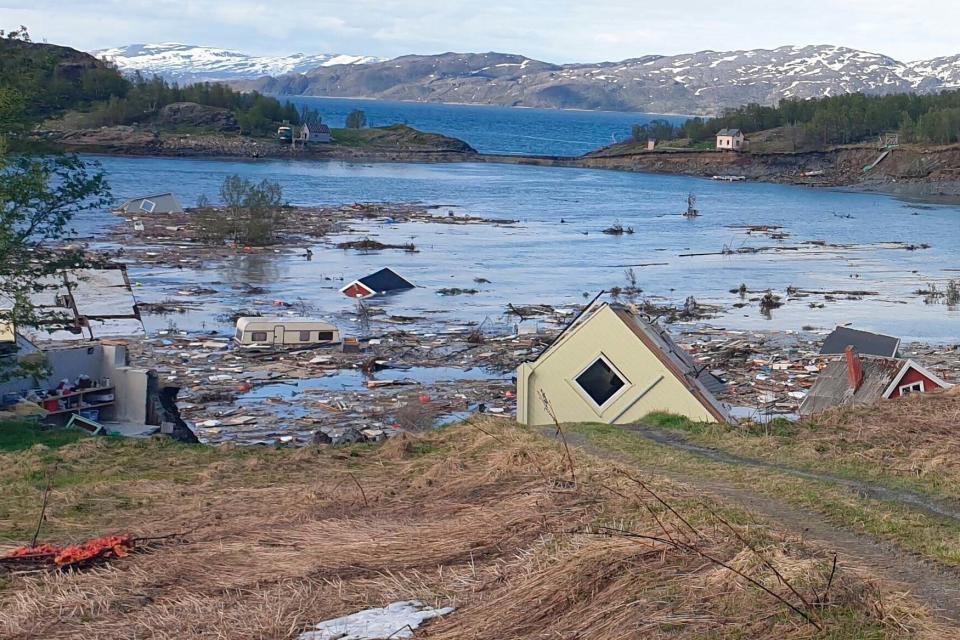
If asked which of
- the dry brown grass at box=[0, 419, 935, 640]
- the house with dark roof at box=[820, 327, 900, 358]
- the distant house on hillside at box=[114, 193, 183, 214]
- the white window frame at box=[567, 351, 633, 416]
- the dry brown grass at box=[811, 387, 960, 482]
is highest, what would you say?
the dry brown grass at box=[0, 419, 935, 640]

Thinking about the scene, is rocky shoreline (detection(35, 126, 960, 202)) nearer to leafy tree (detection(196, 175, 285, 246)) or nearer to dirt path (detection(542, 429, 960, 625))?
leafy tree (detection(196, 175, 285, 246))

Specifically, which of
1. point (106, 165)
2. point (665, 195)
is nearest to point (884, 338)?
point (665, 195)

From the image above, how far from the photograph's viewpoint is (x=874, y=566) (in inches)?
220

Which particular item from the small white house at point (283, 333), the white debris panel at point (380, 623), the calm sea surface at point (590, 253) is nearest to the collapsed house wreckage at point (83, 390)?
the small white house at point (283, 333)

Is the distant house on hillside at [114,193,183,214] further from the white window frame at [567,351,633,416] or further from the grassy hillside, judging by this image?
the grassy hillside

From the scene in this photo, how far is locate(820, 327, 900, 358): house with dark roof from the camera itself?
765 inches

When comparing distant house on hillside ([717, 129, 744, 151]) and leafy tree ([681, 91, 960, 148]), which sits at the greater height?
leafy tree ([681, 91, 960, 148])

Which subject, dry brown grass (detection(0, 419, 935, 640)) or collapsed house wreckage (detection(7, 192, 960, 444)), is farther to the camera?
collapsed house wreckage (detection(7, 192, 960, 444))

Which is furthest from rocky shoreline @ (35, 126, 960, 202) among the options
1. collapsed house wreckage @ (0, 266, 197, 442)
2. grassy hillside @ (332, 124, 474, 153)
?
collapsed house wreckage @ (0, 266, 197, 442)

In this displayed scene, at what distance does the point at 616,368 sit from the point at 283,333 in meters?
11.7

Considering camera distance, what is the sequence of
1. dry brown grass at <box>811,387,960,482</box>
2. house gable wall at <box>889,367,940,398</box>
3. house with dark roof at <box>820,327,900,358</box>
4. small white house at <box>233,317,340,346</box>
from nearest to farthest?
dry brown grass at <box>811,387,960,482</box> < house gable wall at <box>889,367,940,398</box> < house with dark roof at <box>820,327,900,358</box> < small white house at <box>233,317,340,346</box>

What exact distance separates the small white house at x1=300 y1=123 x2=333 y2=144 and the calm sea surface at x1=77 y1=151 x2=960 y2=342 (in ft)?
72.4

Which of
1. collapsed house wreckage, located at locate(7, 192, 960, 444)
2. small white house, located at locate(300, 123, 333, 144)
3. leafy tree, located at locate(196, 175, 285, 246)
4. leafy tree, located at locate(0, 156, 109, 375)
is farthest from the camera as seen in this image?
small white house, located at locate(300, 123, 333, 144)

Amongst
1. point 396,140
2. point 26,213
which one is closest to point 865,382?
point 26,213
